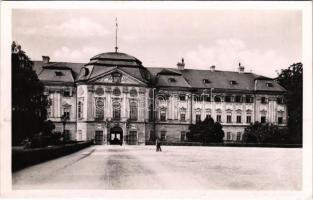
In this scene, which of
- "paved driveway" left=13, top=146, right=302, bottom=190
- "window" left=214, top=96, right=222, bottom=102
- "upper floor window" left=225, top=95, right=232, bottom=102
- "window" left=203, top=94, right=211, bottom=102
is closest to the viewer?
"paved driveway" left=13, top=146, right=302, bottom=190

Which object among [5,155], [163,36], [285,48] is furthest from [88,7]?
[285,48]

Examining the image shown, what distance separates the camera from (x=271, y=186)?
11164 millimetres

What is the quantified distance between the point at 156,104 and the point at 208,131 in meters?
5.67

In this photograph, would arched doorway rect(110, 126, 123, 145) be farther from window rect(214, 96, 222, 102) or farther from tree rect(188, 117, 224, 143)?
window rect(214, 96, 222, 102)

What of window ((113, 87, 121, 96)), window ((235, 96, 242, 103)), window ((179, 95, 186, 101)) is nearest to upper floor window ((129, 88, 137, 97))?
window ((113, 87, 121, 96))

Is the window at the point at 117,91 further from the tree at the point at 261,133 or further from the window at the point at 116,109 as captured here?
the tree at the point at 261,133

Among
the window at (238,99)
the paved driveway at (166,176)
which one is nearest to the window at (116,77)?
the window at (238,99)

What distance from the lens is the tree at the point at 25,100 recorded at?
12.3 metres

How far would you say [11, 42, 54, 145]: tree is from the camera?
1227cm

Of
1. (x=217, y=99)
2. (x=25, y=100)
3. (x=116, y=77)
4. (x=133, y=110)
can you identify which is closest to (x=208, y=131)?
(x=217, y=99)

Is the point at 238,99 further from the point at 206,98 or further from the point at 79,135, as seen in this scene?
the point at 79,135

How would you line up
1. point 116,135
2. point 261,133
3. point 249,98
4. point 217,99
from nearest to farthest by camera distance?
point 261,133, point 217,99, point 116,135, point 249,98

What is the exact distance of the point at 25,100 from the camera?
46.9 feet

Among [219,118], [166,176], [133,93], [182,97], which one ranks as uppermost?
[133,93]
